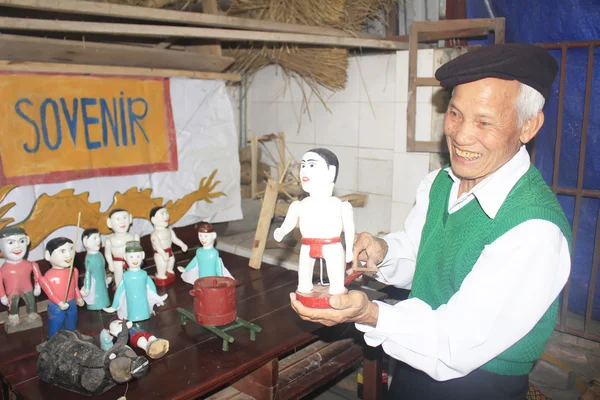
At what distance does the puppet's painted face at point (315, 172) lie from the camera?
156cm

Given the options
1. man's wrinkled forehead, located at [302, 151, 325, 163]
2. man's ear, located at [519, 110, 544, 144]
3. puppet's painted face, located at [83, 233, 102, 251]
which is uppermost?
man's ear, located at [519, 110, 544, 144]

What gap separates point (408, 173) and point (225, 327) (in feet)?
6.02

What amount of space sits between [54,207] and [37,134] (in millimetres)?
411

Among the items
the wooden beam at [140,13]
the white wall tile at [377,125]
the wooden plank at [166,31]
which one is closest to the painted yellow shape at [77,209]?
the wooden plank at [166,31]

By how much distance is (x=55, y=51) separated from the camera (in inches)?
106

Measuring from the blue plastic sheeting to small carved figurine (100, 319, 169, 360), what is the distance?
7.75 feet

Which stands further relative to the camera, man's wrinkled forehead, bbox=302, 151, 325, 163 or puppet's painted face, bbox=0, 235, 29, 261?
puppet's painted face, bbox=0, 235, 29, 261

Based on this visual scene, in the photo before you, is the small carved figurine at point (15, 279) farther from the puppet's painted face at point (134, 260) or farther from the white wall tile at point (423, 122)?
the white wall tile at point (423, 122)

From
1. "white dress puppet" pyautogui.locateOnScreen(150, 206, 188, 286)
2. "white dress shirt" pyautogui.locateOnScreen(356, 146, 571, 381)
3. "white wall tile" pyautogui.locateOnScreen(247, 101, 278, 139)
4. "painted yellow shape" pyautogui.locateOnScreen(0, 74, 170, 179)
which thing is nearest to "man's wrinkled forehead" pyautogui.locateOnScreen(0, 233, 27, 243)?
"painted yellow shape" pyautogui.locateOnScreen(0, 74, 170, 179)

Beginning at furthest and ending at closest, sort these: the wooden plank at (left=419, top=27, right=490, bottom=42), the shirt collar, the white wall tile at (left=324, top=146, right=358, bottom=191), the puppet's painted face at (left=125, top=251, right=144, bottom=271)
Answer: the white wall tile at (left=324, top=146, right=358, bottom=191) → the wooden plank at (left=419, top=27, right=490, bottom=42) → the puppet's painted face at (left=125, top=251, right=144, bottom=271) → the shirt collar

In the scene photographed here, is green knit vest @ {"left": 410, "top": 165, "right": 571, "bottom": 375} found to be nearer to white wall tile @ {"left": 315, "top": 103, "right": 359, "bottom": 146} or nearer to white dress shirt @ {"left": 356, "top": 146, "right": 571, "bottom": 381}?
white dress shirt @ {"left": 356, "top": 146, "right": 571, "bottom": 381}

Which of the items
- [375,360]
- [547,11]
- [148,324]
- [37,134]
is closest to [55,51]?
[37,134]

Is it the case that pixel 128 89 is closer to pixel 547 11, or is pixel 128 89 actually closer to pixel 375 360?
pixel 375 360

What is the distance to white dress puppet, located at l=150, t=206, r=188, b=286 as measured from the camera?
9.15ft
